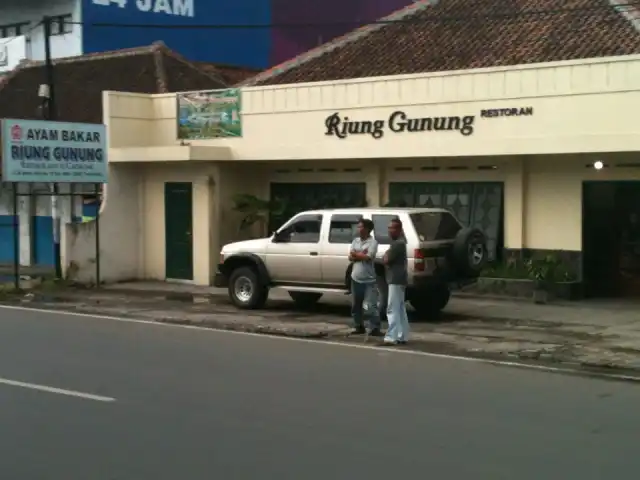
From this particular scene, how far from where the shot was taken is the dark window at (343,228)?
605 inches

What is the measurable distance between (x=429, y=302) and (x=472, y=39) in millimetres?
11078

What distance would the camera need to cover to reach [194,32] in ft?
126

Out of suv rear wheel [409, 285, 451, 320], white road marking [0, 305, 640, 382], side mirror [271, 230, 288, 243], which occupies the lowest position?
white road marking [0, 305, 640, 382]

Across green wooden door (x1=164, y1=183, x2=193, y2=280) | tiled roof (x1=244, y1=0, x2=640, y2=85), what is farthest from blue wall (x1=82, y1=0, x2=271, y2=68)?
green wooden door (x1=164, y1=183, x2=193, y2=280)

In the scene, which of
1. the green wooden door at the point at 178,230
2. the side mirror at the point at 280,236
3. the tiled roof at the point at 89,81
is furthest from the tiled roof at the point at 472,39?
the side mirror at the point at 280,236

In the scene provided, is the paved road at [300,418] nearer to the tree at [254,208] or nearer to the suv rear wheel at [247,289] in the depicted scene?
the suv rear wheel at [247,289]

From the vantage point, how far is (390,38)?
2608cm

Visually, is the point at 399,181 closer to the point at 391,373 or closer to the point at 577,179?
the point at 577,179

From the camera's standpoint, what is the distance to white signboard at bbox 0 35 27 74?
32969 mm

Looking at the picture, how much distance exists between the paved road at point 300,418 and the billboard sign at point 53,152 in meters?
8.37

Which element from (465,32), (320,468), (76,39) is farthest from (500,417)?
(76,39)

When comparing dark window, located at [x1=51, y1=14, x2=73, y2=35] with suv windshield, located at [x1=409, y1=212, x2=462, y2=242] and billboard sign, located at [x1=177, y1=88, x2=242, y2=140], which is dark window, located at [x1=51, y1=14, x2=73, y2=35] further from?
suv windshield, located at [x1=409, y1=212, x2=462, y2=242]

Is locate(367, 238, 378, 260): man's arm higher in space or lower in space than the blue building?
lower

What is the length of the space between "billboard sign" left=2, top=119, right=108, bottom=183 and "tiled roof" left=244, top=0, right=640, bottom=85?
5.63m
